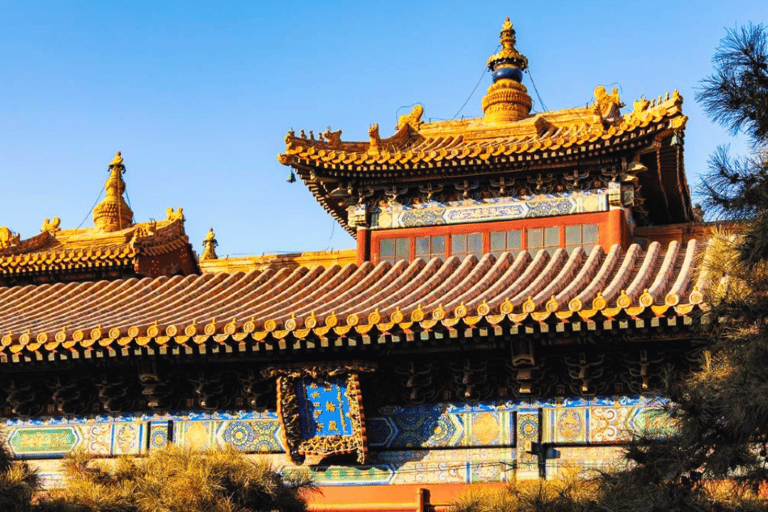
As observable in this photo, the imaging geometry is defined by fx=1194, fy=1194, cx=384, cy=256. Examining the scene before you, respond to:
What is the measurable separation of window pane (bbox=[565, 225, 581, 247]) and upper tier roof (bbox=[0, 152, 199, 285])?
9.74 m

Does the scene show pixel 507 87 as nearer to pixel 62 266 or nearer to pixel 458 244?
pixel 458 244

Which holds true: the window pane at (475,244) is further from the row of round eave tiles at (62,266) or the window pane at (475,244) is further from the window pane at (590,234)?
the row of round eave tiles at (62,266)

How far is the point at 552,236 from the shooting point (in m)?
16.7

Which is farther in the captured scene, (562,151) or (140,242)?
(140,242)

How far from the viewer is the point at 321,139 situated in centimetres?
1756

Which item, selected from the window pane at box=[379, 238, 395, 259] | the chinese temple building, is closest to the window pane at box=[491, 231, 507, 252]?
the chinese temple building

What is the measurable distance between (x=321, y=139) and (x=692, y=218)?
6.43 m

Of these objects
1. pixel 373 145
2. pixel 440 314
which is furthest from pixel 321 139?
pixel 440 314

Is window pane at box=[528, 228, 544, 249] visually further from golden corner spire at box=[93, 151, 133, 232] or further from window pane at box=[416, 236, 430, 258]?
golden corner spire at box=[93, 151, 133, 232]

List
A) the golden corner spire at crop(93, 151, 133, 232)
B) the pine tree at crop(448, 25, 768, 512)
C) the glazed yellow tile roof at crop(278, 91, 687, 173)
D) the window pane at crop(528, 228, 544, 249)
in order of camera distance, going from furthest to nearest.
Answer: the golden corner spire at crop(93, 151, 133, 232), the window pane at crop(528, 228, 544, 249), the glazed yellow tile roof at crop(278, 91, 687, 173), the pine tree at crop(448, 25, 768, 512)

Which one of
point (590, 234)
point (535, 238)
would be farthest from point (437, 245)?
point (590, 234)

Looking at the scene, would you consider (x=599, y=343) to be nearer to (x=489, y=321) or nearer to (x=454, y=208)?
(x=489, y=321)

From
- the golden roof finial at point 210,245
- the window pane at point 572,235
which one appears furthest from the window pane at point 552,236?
the golden roof finial at point 210,245

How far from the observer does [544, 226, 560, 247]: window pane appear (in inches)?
655
